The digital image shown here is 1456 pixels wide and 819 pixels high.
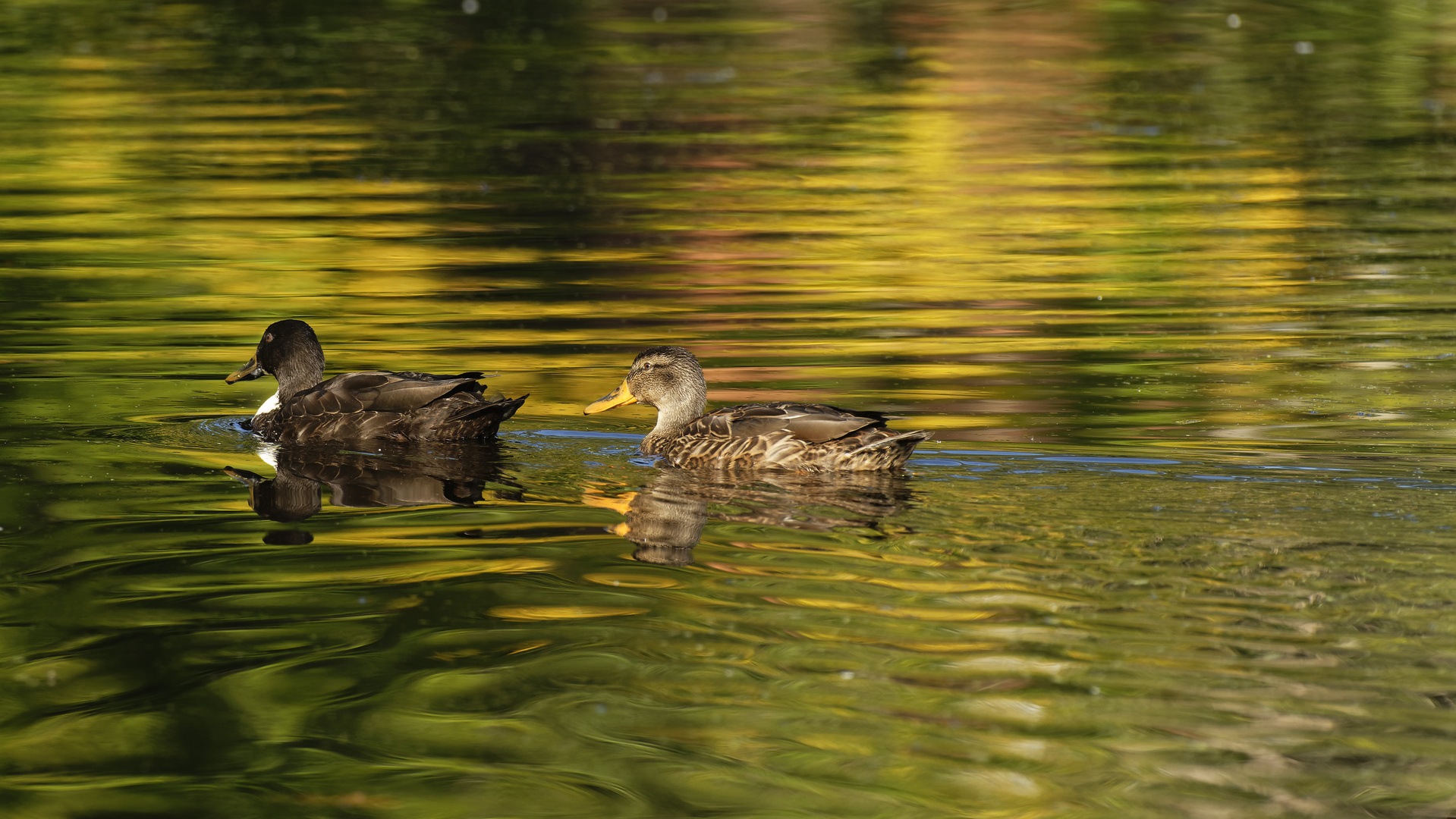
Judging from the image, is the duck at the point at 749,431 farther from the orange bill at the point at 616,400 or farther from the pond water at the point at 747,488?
the pond water at the point at 747,488

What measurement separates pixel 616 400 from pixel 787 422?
1.57 meters

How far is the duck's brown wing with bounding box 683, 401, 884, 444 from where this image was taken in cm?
905

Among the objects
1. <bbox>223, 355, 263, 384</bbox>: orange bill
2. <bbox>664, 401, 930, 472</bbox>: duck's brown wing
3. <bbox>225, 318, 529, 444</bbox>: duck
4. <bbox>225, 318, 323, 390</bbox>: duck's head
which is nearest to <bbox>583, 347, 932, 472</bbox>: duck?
<bbox>664, 401, 930, 472</bbox>: duck's brown wing

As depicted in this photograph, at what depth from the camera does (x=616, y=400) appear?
10523 millimetres

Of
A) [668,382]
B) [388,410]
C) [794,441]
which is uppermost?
[668,382]

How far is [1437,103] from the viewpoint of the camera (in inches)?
1059

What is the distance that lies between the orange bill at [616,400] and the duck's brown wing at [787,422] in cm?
77

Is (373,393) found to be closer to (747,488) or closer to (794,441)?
(747,488)

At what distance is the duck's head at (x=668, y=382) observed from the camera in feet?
34.0

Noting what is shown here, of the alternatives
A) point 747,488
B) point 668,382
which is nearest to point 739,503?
point 747,488

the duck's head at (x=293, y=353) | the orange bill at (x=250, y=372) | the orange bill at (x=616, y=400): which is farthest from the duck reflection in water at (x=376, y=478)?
the orange bill at (x=250, y=372)

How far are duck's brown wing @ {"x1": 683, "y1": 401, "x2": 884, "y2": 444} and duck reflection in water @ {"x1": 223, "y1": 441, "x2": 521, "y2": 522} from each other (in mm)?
1108

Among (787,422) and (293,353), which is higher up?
(293,353)

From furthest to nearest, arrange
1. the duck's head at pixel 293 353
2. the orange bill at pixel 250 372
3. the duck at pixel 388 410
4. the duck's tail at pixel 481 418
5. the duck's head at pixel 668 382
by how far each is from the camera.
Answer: the orange bill at pixel 250 372 → the duck's head at pixel 293 353 → the duck's head at pixel 668 382 → the duck at pixel 388 410 → the duck's tail at pixel 481 418
